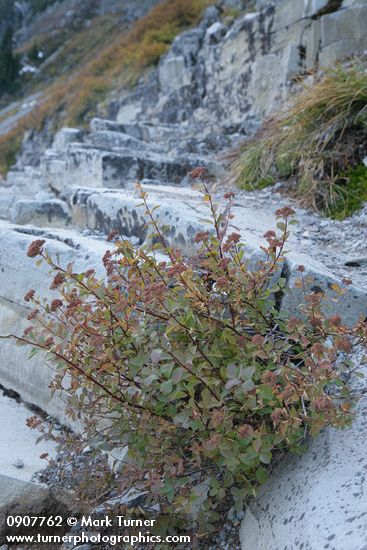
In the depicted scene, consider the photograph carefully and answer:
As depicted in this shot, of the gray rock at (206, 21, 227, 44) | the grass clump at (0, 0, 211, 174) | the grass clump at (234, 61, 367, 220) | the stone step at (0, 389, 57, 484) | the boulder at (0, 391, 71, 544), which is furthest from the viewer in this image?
the grass clump at (0, 0, 211, 174)

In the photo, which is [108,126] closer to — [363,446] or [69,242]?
[69,242]

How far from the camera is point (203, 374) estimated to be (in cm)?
193

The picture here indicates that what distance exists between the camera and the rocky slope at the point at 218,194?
188cm

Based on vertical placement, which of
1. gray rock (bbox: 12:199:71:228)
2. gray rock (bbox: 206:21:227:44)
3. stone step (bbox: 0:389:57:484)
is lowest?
stone step (bbox: 0:389:57:484)

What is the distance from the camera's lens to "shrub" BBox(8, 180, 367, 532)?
1795 mm

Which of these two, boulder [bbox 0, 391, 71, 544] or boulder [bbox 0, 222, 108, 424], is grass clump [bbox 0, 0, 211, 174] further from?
boulder [bbox 0, 391, 71, 544]

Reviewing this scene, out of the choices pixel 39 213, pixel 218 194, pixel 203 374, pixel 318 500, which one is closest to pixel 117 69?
pixel 39 213

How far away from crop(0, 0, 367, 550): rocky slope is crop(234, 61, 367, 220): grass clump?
234 mm

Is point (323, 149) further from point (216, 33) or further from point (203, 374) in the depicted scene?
point (216, 33)

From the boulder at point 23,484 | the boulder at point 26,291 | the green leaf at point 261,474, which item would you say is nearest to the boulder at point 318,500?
the green leaf at point 261,474

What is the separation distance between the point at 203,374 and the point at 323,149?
9.61ft

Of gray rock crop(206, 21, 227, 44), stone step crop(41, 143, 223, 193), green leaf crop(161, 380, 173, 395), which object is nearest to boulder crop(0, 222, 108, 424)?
green leaf crop(161, 380, 173, 395)

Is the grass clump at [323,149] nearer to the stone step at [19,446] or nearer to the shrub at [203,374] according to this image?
the shrub at [203,374]

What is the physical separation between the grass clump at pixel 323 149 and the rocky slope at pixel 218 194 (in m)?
0.23
